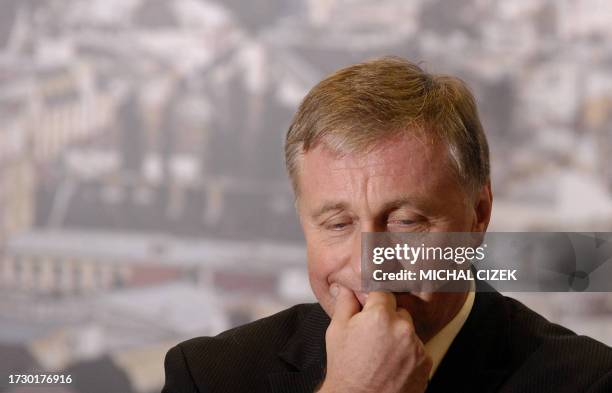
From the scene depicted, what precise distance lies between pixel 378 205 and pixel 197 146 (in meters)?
1.92

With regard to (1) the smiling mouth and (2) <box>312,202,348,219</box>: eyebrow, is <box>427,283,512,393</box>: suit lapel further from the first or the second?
(2) <box>312,202,348,219</box>: eyebrow

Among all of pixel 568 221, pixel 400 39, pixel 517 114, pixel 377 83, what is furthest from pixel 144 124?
pixel 377 83

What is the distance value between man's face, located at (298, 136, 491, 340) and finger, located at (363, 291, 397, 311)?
0.11 ft

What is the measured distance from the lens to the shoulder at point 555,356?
1.43 m

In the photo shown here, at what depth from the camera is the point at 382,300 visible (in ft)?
4.41

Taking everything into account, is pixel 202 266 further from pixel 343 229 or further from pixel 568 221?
pixel 343 229

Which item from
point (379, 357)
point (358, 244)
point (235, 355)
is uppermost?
point (358, 244)

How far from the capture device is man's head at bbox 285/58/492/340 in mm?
1386

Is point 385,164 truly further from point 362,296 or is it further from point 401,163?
point 362,296

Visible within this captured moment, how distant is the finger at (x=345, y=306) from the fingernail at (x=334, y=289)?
1cm

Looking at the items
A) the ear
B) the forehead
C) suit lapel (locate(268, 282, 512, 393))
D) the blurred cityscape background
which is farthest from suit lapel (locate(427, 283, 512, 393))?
the blurred cityscape background

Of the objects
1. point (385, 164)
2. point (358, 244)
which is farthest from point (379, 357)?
point (385, 164)

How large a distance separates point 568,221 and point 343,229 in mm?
1908

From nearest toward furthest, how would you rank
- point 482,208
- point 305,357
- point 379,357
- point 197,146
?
point 379,357
point 482,208
point 305,357
point 197,146
